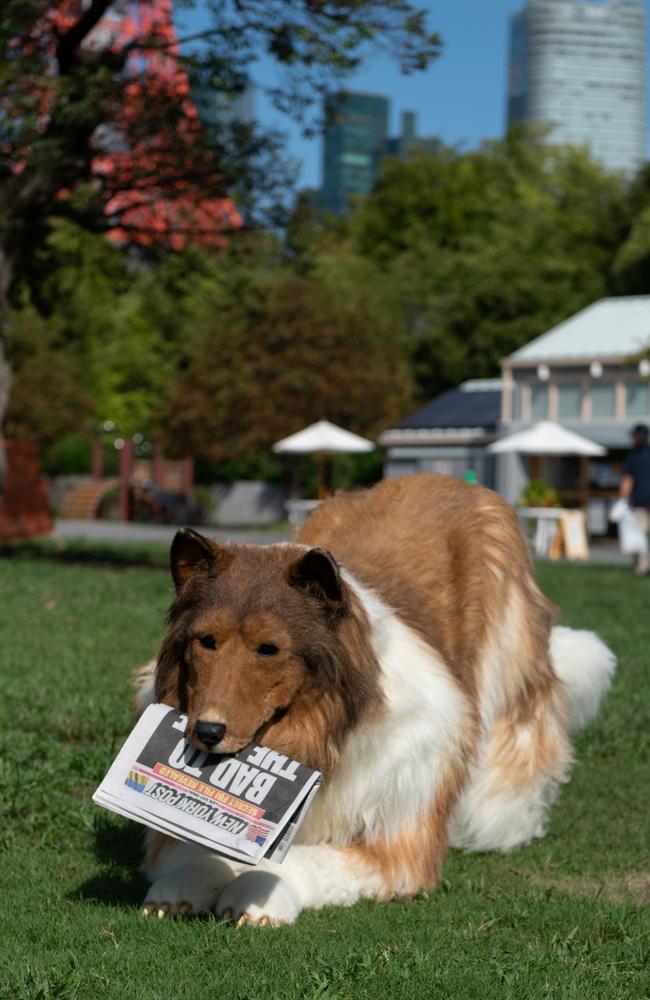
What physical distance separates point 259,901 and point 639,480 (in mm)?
17316

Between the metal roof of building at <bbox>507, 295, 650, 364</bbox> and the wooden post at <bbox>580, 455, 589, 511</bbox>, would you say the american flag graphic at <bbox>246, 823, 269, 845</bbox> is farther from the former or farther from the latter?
the wooden post at <bbox>580, 455, 589, 511</bbox>

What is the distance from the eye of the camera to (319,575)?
461cm

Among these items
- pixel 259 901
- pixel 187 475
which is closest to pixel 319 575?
pixel 259 901

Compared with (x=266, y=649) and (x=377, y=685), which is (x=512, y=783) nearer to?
(x=377, y=685)

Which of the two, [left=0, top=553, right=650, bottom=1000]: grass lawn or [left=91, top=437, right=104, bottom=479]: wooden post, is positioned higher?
[left=0, top=553, right=650, bottom=1000]: grass lawn

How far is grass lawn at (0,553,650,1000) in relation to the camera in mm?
4156

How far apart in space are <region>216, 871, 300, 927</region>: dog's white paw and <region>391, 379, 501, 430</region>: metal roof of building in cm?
4038

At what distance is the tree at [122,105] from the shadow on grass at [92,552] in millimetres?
3465

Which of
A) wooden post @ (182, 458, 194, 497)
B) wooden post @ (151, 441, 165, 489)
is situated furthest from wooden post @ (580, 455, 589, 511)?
wooden post @ (151, 441, 165, 489)

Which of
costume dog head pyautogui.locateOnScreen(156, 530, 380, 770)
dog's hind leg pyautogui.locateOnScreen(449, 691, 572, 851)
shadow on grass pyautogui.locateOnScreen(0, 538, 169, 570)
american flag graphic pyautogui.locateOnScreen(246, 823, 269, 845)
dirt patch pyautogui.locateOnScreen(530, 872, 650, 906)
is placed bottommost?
shadow on grass pyautogui.locateOnScreen(0, 538, 169, 570)

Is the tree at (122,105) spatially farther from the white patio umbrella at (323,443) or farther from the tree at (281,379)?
the tree at (281,379)

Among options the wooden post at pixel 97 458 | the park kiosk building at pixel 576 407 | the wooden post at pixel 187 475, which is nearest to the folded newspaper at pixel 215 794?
the park kiosk building at pixel 576 407

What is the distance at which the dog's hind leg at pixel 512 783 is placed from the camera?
6031mm

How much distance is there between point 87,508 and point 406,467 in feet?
37.4
